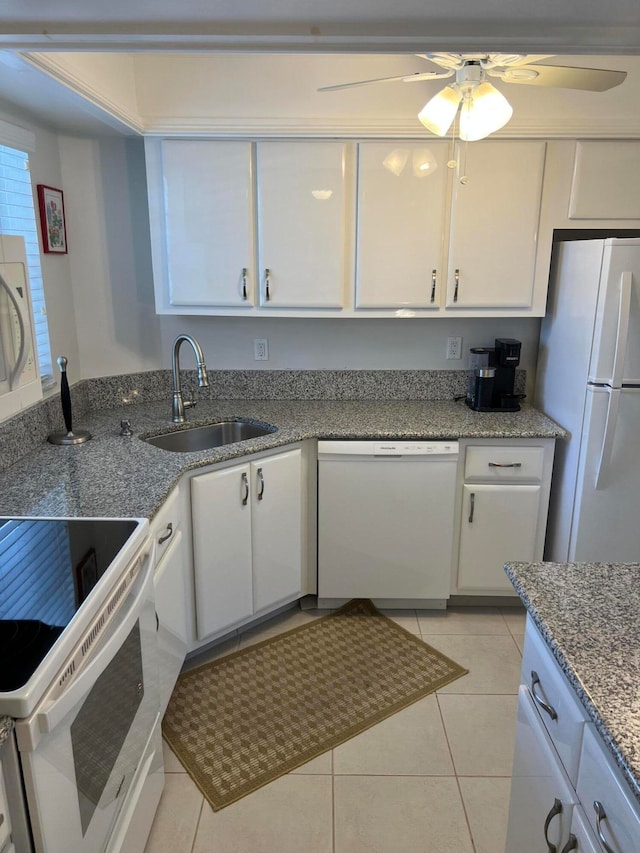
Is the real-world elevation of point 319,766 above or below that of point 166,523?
below

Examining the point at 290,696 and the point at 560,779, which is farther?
the point at 290,696

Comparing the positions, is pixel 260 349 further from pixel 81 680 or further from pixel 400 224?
pixel 81 680

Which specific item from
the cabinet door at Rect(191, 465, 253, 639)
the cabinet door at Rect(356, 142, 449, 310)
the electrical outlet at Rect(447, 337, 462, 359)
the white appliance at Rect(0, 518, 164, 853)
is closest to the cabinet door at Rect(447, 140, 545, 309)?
the cabinet door at Rect(356, 142, 449, 310)

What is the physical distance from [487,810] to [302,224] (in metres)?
2.32

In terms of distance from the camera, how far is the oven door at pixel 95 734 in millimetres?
1063

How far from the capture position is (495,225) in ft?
8.96

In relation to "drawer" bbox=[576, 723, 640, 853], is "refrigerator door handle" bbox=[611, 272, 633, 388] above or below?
above

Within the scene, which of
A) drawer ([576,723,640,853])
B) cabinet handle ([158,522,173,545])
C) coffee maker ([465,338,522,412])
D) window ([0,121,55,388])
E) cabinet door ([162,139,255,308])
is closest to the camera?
drawer ([576,723,640,853])

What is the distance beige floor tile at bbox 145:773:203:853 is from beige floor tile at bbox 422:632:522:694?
1.00 meters

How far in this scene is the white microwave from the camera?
5.62 ft

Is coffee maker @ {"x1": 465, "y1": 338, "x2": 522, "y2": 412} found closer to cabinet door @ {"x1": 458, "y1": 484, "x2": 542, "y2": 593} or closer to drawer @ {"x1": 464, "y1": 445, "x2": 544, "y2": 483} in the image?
drawer @ {"x1": 464, "y1": 445, "x2": 544, "y2": 483}

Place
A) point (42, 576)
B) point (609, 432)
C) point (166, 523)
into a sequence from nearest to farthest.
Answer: point (42, 576) < point (166, 523) < point (609, 432)

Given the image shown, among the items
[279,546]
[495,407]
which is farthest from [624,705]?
[495,407]

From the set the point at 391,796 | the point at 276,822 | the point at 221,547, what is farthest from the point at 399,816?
the point at 221,547
